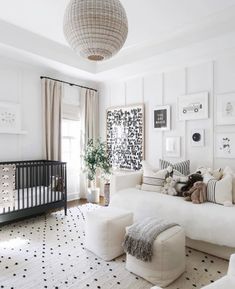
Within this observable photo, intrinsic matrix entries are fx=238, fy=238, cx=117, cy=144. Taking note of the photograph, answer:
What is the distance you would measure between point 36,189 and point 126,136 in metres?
1.97

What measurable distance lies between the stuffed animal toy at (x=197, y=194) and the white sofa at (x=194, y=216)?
71 mm

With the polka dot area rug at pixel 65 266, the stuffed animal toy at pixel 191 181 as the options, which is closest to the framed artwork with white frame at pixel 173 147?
the stuffed animal toy at pixel 191 181

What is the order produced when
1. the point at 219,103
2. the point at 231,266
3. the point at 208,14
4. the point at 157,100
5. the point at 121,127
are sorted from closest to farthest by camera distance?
the point at 231,266 < the point at 208,14 < the point at 219,103 < the point at 157,100 < the point at 121,127

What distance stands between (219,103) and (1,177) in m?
3.25

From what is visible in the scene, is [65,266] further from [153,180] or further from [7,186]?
[153,180]

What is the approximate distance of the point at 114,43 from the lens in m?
1.58

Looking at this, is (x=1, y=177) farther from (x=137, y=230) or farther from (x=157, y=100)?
(x=157, y=100)

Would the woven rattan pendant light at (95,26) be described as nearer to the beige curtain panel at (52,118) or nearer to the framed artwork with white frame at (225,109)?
the framed artwork with white frame at (225,109)

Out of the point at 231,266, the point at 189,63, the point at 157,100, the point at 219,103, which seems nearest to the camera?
the point at 231,266

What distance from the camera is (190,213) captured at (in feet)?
8.82

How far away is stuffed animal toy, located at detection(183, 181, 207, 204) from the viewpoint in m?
2.86

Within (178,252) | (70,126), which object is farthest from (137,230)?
(70,126)

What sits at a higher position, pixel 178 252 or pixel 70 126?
pixel 70 126

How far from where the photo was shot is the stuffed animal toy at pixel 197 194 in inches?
112
